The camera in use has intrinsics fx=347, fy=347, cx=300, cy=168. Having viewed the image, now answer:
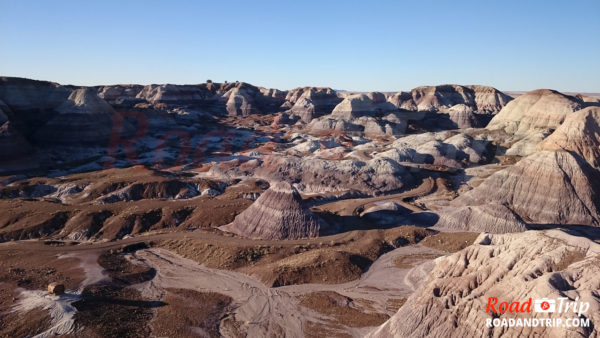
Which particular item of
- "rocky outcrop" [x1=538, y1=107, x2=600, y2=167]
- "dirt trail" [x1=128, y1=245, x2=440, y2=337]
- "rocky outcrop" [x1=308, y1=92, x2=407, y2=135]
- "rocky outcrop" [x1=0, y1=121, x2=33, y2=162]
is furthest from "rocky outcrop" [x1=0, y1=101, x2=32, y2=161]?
"rocky outcrop" [x1=538, y1=107, x2=600, y2=167]

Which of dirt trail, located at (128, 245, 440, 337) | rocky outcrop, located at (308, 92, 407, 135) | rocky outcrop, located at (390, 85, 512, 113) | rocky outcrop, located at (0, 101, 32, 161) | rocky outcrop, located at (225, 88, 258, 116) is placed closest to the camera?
dirt trail, located at (128, 245, 440, 337)

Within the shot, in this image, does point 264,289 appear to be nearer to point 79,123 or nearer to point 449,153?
point 449,153

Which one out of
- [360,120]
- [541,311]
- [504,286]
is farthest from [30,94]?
[541,311]

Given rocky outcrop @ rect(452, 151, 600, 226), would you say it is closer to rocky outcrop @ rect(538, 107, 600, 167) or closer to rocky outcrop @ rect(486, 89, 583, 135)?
rocky outcrop @ rect(538, 107, 600, 167)

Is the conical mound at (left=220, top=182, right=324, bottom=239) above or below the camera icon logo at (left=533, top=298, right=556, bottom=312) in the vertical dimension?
below

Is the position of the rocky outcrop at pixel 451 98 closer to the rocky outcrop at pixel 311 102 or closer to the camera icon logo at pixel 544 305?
the rocky outcrop at pixel 311 102

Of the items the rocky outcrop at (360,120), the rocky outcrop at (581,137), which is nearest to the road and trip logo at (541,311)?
the rocky outcrop at (581,137)

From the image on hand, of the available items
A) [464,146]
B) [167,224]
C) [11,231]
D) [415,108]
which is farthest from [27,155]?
[415,108]
